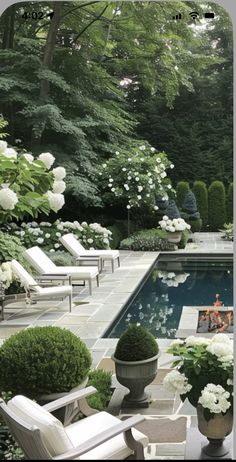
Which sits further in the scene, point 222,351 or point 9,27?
point 9,27

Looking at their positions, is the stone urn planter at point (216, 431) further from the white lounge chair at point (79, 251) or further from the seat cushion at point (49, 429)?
the white lounge chair at point (79, 251)

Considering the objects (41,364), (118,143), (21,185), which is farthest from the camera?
(118,143)

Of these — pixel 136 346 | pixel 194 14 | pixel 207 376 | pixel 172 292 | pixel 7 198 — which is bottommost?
pixel 172 292

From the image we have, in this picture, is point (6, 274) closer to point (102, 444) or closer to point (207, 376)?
point (207, 376)

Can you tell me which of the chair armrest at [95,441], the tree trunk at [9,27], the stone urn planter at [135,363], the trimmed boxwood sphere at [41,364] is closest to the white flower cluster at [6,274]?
the tree trunk at [9,27]

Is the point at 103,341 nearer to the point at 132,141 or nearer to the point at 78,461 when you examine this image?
the point at 132,141

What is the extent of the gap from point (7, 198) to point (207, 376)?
1.43m

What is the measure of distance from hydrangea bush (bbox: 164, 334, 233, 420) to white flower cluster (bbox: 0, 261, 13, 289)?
13.5 ft

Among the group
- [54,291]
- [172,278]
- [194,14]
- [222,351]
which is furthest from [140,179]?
[194,14]

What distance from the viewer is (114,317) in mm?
7121

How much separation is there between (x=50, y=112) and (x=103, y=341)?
2.48m

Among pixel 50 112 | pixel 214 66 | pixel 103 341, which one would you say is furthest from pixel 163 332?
pixel 214 66

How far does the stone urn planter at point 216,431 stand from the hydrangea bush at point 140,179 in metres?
5.07

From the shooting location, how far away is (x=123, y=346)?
14.1 ft
